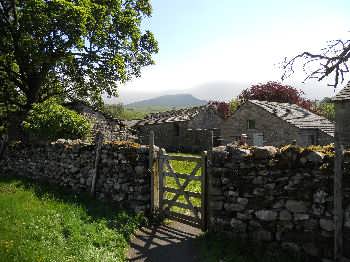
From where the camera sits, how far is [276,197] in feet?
26.2

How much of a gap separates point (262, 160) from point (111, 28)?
64.9 ft

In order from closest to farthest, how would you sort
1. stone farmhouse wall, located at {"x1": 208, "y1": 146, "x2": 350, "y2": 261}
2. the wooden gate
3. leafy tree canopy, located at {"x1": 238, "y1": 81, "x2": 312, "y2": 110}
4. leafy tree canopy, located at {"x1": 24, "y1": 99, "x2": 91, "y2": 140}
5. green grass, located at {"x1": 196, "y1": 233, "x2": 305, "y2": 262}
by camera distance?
stone farmhouse wall, located at {"x1": 208, "y1": 146, "x2": 350, "y2": 261}
green grass, located at {"x1": 196, "y1": 233, "x2": 305, "y2": 262}
the wooden gate
leafy tree canopy, located at {"x1": 24, "y1": 99, "x2": 91, "y2": 140}
leafy tree canopy, located at {"x1": 238, "y1": 81, "x2": 312, "y2": 110}

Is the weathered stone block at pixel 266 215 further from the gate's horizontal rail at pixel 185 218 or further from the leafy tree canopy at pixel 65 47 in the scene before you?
the leafy tree canopy at pixel 65 47

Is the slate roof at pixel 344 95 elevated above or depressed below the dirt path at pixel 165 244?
above

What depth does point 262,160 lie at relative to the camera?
8273 millimetres

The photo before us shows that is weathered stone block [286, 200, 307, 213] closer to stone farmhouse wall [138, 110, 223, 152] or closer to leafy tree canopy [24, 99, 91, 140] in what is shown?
leafy tree canopy [24, 99, 91, 140]

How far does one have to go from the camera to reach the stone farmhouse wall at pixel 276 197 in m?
7.25

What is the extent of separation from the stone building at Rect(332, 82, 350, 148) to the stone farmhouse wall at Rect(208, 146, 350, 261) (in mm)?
16291

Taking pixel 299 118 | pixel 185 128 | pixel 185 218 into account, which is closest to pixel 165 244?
pixel 185 218

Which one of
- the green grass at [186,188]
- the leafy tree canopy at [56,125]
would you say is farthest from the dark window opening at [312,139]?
the leafy tree canopy at [56,125]

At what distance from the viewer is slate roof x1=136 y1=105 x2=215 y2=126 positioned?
4539cm

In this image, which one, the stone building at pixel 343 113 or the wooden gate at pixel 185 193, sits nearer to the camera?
the wooden gate at pixel 185 193

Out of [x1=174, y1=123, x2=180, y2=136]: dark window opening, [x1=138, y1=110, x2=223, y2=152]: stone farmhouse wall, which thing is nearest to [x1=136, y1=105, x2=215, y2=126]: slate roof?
[x1=138, y1=110, x2=223, y2=152]: stone farmhouse wall

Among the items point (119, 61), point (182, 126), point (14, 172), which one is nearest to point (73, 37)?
point (119, 61)
